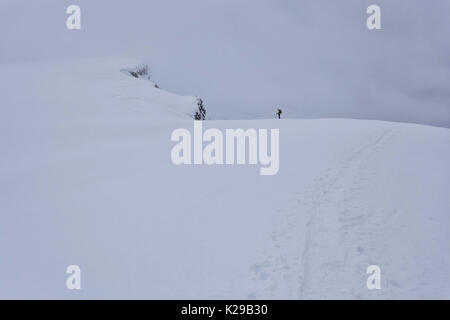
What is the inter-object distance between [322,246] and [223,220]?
6.88ft

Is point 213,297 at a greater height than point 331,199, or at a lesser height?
lesser

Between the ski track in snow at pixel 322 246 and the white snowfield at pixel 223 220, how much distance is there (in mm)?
24

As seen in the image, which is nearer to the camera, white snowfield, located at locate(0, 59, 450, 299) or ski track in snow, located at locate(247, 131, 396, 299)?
ski track in snow, located at locate(247, 131, 396, 299)

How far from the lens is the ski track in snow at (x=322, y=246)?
5.23 meters

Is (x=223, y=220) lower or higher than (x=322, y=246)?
higher

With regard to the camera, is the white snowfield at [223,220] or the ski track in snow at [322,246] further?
the white snowfield at [223,220]

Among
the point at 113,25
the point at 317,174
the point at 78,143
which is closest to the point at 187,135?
the point at 78,143

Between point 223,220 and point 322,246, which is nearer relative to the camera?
point 322,246

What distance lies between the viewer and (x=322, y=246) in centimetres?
612

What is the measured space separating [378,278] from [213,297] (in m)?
2.81

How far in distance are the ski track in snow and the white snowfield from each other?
0.08ft

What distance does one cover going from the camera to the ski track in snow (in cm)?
523

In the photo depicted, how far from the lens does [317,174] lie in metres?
8.75

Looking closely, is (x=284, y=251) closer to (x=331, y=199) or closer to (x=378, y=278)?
(x=378, y=278)
